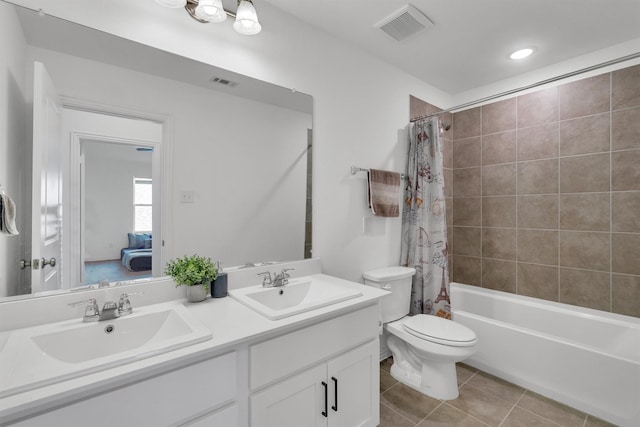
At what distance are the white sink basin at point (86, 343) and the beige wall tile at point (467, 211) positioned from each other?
265cm

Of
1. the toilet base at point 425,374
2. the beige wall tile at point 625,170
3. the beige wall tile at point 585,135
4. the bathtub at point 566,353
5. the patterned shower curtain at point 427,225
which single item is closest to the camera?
the bathtub at point 566,353

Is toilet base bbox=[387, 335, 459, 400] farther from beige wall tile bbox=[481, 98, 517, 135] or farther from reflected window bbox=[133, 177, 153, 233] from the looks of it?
beige wall tile bbox=[481, 98, 517, 135]

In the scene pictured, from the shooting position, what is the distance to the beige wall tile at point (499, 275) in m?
2.61

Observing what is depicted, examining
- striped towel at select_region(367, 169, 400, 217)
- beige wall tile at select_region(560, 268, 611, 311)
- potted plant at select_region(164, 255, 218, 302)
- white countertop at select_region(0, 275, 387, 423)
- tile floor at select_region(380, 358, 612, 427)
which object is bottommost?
tile floor at select_region(380, 358, 612, 427)

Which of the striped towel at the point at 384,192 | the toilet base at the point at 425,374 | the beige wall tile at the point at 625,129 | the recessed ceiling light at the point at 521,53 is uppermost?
the recessed ceiling light at the point at 521,53

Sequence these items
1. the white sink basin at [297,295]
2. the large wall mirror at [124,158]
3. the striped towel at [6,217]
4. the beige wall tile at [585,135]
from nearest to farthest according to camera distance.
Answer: the striped towel at [6,217]
the large wall mirror at [124,158]
the white sink basin at [297,295]
the beige wall tile at [585,135]

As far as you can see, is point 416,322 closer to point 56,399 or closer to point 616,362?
point 616,362

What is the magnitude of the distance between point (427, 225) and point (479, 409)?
1265mm

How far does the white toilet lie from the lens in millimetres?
1824

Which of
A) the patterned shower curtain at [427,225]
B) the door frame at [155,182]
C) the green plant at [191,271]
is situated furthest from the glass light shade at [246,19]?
the patterned shower curtain at [427,225]

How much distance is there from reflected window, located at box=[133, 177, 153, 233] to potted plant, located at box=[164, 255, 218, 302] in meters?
0.20

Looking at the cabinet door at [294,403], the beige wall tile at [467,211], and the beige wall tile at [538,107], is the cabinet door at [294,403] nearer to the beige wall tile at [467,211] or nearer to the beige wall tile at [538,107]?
the beige wall tile at [467,211]

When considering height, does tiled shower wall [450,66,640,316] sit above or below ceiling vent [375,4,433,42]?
below

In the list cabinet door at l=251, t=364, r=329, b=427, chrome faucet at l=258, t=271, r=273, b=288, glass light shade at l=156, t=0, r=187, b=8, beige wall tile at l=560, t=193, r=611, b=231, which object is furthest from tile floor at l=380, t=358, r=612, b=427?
glass light shade at l=156, t=0, r=187, b=8
